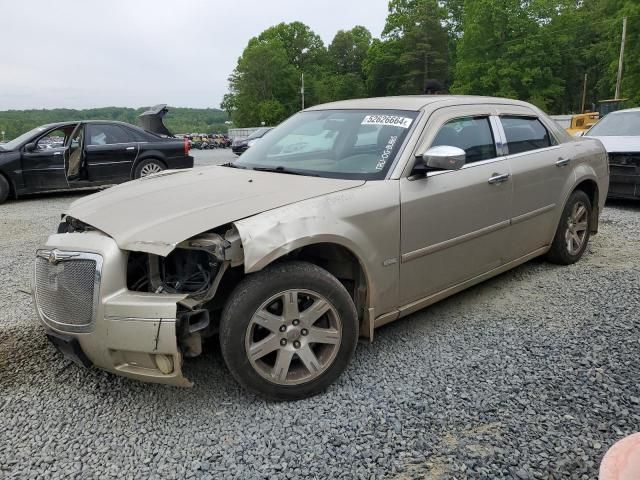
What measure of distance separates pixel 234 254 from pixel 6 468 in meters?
1.39

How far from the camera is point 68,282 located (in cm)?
271

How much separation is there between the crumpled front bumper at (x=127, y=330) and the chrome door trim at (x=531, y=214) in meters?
2.76

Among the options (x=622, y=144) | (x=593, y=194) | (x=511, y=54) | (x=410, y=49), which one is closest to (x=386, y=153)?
(x=593, y=194)

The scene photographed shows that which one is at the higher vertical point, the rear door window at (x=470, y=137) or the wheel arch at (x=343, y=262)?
the rear door window at (x=470, y=137)

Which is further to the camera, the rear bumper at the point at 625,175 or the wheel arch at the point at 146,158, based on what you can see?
the wheel arch at the point at 146,158

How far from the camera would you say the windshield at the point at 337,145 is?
342 cm

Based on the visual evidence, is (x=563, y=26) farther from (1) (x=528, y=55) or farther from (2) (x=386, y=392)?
(2) (x=386, y=392)

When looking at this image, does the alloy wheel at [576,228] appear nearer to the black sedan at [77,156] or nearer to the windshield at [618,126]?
the windshield at [618,126]

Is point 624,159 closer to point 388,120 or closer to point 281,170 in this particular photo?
point 388,120

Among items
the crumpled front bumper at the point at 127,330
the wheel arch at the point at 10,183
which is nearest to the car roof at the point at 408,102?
the crumpled front bumper at the point at 127,330

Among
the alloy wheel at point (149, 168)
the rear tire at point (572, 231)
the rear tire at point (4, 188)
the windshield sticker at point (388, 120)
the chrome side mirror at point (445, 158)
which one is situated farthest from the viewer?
the alloy wheel at point (149, 168)

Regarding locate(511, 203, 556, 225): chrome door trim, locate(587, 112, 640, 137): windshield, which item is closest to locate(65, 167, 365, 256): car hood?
locate(511, 203, 556, 225): chrome door trim

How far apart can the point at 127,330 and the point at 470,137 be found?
274cm

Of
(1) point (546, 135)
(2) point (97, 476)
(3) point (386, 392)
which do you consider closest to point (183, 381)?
(2) point (97, 476)
